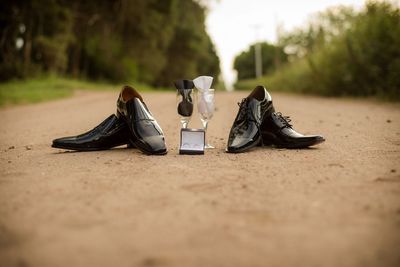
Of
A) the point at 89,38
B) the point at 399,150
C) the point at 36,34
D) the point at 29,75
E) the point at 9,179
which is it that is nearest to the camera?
the point at 9,179

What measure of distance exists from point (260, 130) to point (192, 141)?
59cm

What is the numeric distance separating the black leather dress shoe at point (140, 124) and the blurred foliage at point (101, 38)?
14890mm

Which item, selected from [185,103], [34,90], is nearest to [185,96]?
[185,103]

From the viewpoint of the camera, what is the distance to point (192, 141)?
3.25 metres

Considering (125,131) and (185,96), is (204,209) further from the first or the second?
(125,131)

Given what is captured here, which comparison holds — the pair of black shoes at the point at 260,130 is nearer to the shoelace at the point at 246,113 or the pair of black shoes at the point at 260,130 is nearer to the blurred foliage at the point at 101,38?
the shoelace at the point at 246,113

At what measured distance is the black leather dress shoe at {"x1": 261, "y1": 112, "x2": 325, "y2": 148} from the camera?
11.2ft

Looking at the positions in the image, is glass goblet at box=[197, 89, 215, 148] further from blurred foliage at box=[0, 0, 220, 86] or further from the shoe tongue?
blurred foliage at box=[0, 0, 220, 86]

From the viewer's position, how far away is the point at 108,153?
335cm

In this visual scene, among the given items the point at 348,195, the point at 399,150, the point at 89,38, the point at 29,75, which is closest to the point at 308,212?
the point at 348,195

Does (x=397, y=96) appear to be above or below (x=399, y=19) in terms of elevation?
below

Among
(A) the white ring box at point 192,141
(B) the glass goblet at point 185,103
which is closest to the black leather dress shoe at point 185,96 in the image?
(B) the glass goblet at point 185,103

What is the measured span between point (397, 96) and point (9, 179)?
800 cm

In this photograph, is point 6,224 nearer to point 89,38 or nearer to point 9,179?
point 9,179
